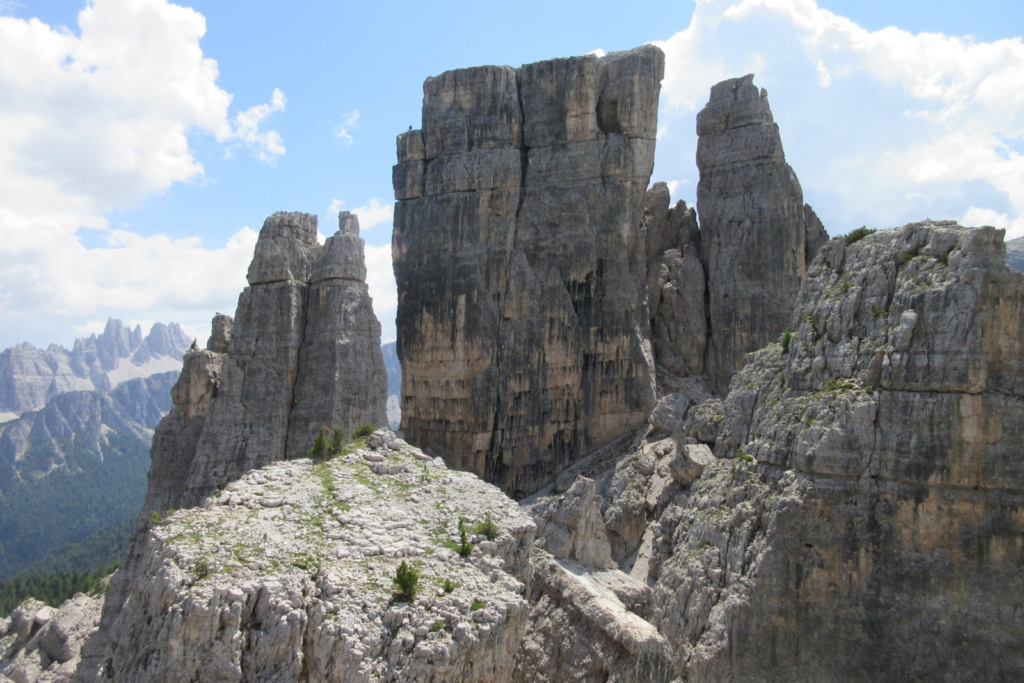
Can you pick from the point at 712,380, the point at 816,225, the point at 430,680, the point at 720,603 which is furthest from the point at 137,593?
the point at 816,225

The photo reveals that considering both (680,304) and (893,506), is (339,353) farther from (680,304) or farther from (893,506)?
(680,304)

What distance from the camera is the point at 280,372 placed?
33.9 meters

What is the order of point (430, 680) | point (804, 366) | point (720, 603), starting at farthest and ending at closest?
point (804, 366), point (720, 603), point (430, 680)

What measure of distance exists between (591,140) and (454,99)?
27.1ft

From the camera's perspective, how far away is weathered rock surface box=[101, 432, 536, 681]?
15375 mm

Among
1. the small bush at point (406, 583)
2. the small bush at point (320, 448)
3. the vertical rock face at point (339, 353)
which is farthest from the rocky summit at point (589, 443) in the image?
the small bush at point (320, 448)

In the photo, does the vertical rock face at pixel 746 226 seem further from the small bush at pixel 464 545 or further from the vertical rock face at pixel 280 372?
the small bush at pixel 464 545

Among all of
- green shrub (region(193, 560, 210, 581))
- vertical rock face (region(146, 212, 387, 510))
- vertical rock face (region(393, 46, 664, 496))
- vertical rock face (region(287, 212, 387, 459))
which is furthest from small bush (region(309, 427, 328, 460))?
→ vertical rock face (region(393, 46, 664, 496))

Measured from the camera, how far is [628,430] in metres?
45.7

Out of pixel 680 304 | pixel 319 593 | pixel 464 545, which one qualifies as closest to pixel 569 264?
pixel 680 304

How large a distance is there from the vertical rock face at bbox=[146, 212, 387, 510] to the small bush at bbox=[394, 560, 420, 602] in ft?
53.0

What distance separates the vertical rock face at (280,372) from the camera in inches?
1304

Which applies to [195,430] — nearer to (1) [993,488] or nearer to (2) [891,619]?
(2) [891,619]

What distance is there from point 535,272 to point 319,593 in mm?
32148
